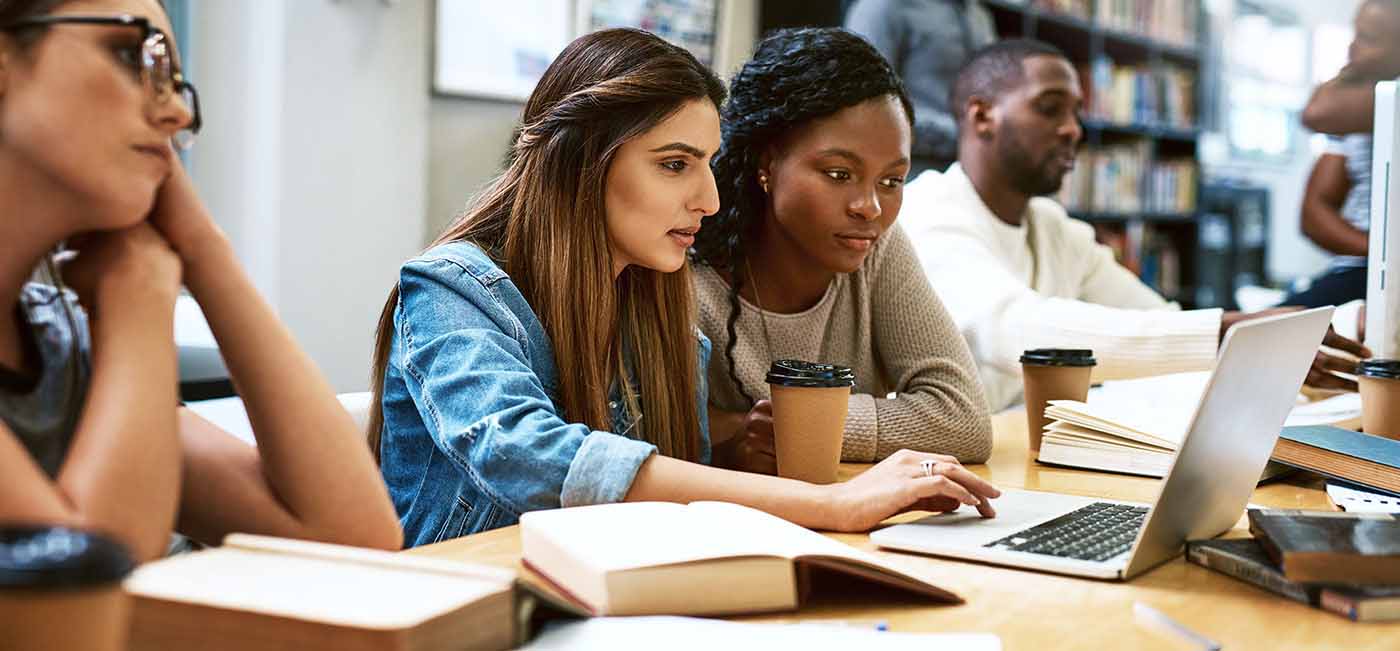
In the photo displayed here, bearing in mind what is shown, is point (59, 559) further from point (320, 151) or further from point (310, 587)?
point (320, 151)

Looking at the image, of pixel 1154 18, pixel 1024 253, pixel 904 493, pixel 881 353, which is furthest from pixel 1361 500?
pixel 1154 18

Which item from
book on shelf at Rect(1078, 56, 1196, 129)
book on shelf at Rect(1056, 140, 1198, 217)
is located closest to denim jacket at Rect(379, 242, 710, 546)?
book on shelf at Rect(1056, 140, 1198, 217)

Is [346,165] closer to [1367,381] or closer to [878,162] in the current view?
[878,162]

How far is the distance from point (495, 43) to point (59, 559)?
3.30 m

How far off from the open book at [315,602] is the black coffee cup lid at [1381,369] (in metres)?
1.35

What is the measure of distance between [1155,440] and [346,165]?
2351 mm

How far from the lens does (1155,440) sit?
1.54 metres

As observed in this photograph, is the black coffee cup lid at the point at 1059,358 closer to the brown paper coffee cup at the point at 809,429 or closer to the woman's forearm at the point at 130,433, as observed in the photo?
the brown paper coffee cup at the point at 809,429

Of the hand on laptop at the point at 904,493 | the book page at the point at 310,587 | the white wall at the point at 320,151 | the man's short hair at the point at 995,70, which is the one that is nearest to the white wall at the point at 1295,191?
the man's short hair at the point at 995,70

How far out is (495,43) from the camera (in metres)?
3.64

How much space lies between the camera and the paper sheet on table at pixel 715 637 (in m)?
0.77

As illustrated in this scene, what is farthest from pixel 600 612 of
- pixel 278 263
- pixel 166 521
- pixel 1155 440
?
pixel 278 263

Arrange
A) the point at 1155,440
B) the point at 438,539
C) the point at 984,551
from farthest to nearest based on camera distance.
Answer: the point at 1155,440 → the point at 438,539 → the point at 984,551

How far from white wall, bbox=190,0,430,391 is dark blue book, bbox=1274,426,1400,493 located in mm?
2398
